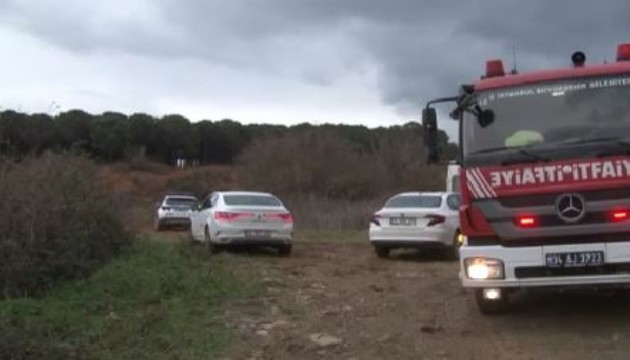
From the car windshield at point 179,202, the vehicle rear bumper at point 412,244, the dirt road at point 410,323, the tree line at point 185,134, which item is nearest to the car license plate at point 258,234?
the vehicle rear bumper at point 412,244

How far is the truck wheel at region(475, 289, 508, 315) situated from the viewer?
35.5 ft

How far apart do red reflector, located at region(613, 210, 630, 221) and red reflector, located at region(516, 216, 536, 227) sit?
2.60 ft

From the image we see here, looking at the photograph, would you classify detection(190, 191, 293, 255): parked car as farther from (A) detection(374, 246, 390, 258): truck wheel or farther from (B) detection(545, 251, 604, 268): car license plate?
(B) detection(545, 251, 604, 268): car license plate

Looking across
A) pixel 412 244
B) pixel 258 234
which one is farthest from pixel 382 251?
pixel 258 234

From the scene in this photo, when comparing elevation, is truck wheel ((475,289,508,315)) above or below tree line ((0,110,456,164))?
below

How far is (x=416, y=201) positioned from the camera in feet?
64.8

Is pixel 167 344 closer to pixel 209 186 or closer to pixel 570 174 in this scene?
pixel 570 174

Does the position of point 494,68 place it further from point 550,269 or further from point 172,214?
point 172,214

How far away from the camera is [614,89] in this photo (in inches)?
382

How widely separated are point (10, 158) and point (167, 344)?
6.24 metres

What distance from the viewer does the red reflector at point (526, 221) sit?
9.40 metres

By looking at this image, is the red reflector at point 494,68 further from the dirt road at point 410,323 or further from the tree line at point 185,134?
the tree line at point 185,134

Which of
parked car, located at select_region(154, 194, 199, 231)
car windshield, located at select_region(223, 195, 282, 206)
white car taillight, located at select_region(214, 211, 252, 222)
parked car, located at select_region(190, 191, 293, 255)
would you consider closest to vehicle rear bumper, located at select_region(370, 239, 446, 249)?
parked car, located at select_region(190, 191, 293, 255)

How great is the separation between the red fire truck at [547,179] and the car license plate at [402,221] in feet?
29.1
